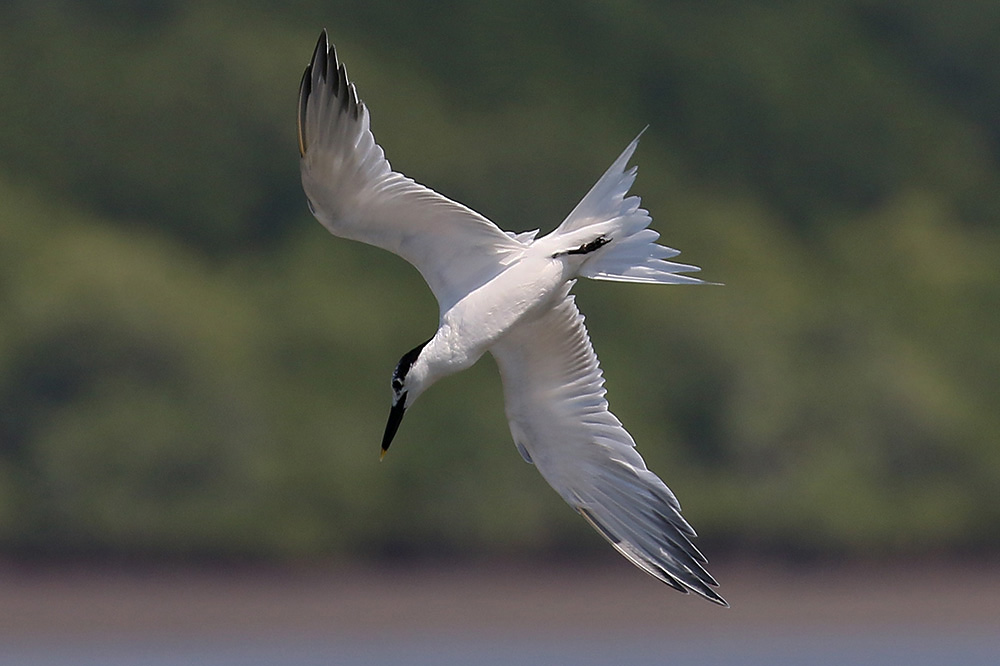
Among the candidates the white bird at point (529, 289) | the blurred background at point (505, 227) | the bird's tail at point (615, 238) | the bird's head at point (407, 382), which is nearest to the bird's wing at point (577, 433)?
the white bird at point (529, 289)

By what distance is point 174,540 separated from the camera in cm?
1368

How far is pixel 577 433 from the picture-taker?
19.8 ft

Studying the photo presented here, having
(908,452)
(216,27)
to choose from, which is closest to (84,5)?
(216,27)

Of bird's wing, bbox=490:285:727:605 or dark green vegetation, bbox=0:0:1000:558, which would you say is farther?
dark green vegetation, bbox=0:0:1000:558

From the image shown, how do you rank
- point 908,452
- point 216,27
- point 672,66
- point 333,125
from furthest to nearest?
1. point 672,66
2. point 216,27
3. point 908,452
4. point 333,125

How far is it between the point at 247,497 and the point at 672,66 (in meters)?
6.97

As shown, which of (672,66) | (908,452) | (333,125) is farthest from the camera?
(672,66)

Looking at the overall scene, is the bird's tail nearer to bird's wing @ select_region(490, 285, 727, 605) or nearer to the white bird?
the white bird

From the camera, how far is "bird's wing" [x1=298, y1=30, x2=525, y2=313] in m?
5.38

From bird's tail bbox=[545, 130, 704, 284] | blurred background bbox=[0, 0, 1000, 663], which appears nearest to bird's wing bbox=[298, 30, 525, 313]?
bird's tail bbox=[545, 130, 704, 284]

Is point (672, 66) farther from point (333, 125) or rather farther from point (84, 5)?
point (333, 125)

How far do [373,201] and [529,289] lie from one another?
0.59m

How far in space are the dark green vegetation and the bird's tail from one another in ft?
26.7

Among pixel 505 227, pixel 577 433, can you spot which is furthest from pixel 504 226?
pixel 577 433
